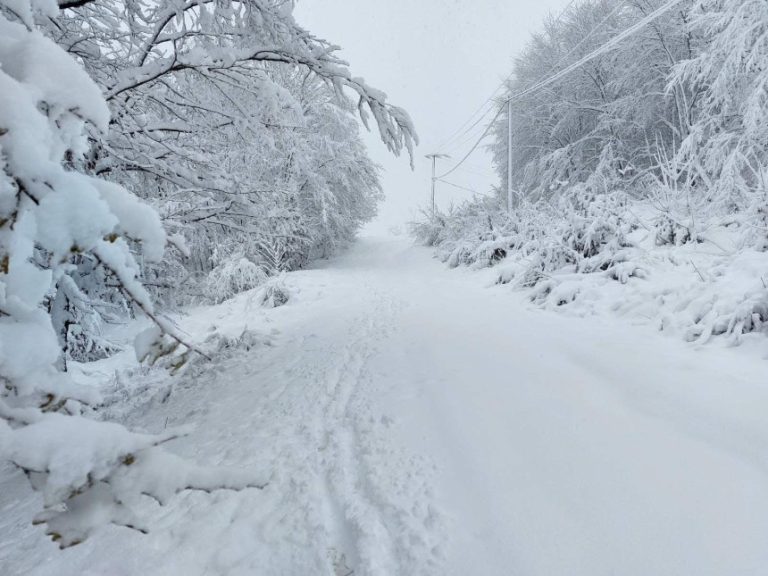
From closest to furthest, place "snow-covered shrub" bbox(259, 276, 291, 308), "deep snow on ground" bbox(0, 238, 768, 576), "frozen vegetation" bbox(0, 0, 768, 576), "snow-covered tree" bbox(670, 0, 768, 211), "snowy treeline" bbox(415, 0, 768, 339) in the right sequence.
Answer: "frozen vegetation" bbox(0, 0, 768, 576), "deep snow on ground" bbox(0, 238, 768, 576), "snowy treeline" bbox(415, 0, 768, 339), "snow-covered tree" bbox(670, 0, 768, 211), "snow-covered shrub" bbox(259, 276, 291, 308)

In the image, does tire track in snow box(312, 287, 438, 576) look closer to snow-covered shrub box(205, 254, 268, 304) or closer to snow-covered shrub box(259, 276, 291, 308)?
snow-covered shrub box(259, 276, 291, 308)

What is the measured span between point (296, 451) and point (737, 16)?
9.77 meters

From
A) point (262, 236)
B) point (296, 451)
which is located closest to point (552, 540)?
point (296, 451)

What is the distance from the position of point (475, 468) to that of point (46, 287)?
1.73 metres

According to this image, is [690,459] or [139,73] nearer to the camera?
[690,459]

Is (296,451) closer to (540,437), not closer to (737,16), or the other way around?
(540,437)

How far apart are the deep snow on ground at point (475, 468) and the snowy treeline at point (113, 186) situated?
0.71m

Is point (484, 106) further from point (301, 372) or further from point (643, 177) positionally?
point (301, 372)

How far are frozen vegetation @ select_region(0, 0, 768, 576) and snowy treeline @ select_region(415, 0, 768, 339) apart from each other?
0.06 metres

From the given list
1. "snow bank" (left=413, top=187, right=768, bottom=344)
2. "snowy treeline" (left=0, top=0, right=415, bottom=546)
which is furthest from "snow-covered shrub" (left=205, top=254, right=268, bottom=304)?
"snowy treeline" (left=0, top=0, right=415, bottom=546)

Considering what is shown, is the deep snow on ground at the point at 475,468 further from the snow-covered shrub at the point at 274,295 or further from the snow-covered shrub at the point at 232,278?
the snow-covered shrub at the point at 232,278

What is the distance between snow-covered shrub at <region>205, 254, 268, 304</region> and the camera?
11414 mm

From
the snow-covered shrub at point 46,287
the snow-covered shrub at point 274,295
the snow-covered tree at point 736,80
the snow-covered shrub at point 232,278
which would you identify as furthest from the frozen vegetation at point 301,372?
the snow-covered shrub at point 232,278

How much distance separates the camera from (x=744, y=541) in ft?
4.31
